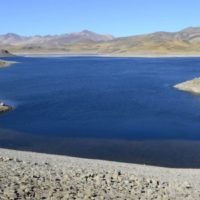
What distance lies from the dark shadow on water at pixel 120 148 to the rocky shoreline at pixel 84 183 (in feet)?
21.5

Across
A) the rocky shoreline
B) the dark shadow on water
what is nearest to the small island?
the dark shadow on water

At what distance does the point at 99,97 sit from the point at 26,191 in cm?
4298

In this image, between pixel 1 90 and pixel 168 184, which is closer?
pixel 168 184

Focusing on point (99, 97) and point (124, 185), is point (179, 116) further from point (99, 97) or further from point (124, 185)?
point (124, 185)

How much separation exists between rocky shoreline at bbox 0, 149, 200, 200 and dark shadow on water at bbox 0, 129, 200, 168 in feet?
21.5

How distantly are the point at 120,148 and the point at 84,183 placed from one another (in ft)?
43.3

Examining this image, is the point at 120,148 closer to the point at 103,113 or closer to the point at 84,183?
the point at 84,183

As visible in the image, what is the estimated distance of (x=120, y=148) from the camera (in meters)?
29.5

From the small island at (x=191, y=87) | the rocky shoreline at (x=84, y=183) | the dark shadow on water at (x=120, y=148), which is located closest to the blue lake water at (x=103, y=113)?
the dark shadow on water at (x=120, y=148)

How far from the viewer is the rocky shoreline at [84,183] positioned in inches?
583

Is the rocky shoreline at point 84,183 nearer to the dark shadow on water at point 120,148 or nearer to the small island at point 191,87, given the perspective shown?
the dark shadow on water at point 120,148

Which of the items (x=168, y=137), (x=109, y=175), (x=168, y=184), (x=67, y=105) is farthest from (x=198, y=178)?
(x=67, y=105)

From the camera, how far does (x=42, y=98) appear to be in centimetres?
5569

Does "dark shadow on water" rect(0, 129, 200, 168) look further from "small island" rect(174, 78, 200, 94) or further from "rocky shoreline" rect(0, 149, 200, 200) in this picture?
"small island" rect(174, 78, 200, 94)
